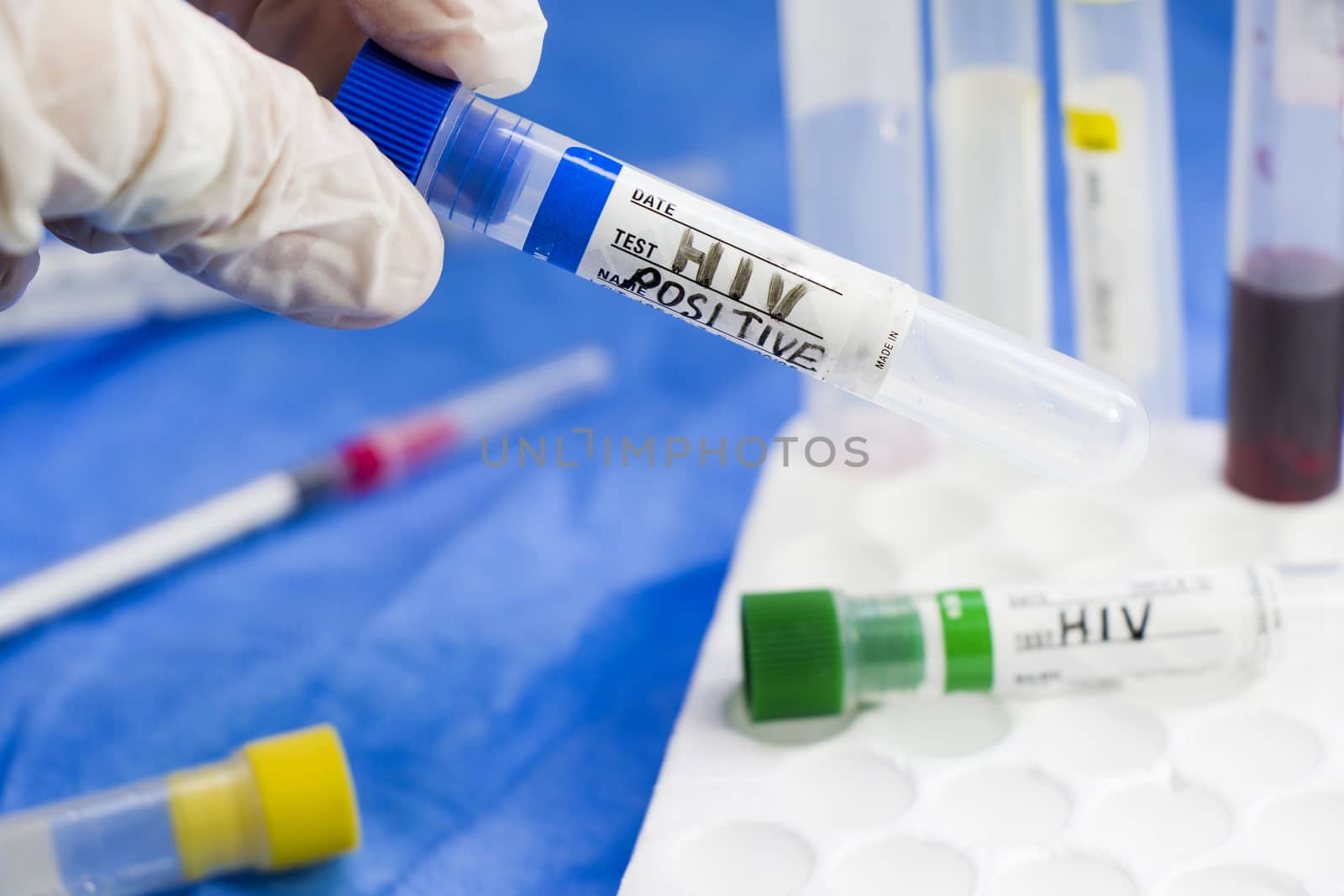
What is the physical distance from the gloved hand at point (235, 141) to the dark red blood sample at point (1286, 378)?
587mm

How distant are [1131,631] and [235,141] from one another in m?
0.61

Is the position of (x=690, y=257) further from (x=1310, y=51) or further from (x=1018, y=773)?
(x=1310, y=51)

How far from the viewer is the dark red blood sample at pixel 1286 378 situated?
102 cm

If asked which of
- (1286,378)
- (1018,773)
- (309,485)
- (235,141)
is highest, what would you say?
(235,141)

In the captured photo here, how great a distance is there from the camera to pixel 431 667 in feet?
3.59

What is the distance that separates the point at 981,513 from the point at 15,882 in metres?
0.73

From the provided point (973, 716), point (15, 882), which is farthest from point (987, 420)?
point (15, 882)

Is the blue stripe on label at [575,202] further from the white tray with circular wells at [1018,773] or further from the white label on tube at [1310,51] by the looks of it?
the white label on tube at [1310,51]

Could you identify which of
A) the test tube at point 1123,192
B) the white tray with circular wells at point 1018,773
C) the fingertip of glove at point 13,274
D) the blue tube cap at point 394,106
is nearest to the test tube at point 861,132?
the test tube at point 1123,192

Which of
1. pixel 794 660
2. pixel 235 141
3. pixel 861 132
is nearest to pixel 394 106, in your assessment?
pixel 235 141

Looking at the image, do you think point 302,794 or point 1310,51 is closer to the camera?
point 302,794

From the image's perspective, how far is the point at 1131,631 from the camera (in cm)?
89

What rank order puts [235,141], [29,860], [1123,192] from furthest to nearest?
[1123,192] < [29,860] < [235,141]

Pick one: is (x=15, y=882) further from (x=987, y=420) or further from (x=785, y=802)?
(x=987, y=420)
